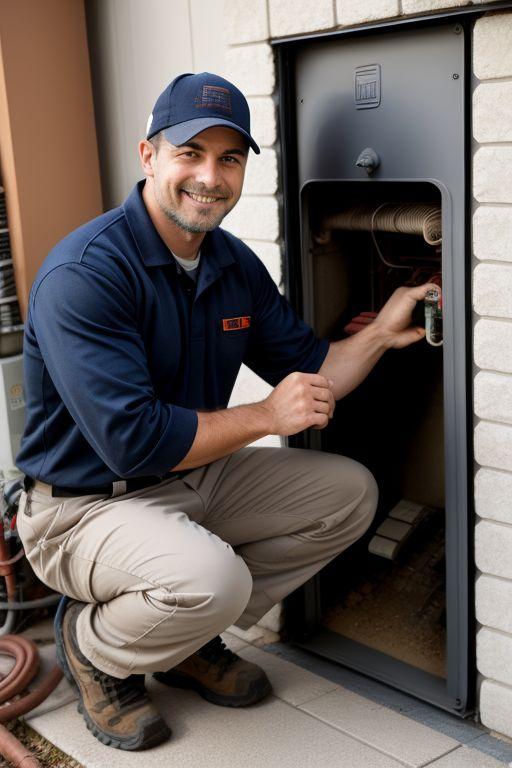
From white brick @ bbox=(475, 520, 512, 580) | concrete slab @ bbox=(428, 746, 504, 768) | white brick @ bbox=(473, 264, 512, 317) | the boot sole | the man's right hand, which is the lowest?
concrete slab @ bbox=(428, 746, 504, 768)

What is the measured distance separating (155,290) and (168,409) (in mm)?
311

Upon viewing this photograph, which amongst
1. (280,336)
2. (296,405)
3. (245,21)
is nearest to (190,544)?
(296,405)

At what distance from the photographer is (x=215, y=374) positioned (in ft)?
8.76

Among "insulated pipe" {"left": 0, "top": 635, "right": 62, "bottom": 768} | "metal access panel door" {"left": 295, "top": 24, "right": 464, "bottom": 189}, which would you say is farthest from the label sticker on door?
"insulated pipe" {"left": 0, "top": 635, "right": 62, "bottom": 768}

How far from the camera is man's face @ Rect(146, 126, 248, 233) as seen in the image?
2451 millimetres

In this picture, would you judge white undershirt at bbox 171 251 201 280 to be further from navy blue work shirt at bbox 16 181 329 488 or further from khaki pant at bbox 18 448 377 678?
khaki pant at bbox 18 448 377 678

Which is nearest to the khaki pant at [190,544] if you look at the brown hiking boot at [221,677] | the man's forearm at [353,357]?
the brown hiking boot at [221,677]

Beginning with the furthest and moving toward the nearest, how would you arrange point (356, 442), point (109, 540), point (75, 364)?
point (356, 442)
point (109, 540)
point (75, 364)

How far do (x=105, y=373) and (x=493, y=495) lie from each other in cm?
98

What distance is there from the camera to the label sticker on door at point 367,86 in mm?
2455

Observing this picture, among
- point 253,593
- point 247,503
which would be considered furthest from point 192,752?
point 247,503

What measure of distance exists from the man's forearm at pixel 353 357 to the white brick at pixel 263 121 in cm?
58

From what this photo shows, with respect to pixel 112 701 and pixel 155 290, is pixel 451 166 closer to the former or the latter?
pixel 155 290

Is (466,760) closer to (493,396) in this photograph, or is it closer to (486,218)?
(493,396)
